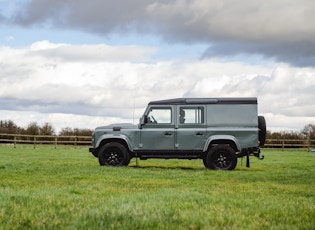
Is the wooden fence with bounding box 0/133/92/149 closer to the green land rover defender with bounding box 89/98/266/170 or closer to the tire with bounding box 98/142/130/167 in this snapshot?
the tire with bounding box 98/142/130/167

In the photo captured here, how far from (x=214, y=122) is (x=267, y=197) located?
8267mm

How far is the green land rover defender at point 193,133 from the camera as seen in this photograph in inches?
679

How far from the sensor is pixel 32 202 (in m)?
7.62

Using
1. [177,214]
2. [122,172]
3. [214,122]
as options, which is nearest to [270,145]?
[214,122]

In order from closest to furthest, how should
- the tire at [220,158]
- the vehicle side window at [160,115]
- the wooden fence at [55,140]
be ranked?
the tire at [220,158] → the vehicle side window at [160,115] → the wooden fence at [55,140]

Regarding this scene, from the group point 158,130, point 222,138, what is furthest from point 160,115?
point 222,138

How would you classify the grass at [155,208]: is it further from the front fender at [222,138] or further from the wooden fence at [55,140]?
the wooden fence at [55,140]

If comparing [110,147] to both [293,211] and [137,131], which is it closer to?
[137,131]

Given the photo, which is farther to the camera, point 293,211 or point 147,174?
point 147,174

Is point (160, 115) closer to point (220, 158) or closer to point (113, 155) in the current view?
point (113, 155)

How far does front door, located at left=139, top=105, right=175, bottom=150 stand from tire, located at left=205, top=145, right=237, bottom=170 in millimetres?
1383

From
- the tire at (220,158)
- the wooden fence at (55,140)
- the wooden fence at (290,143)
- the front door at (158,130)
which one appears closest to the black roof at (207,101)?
the front door at (158,130)

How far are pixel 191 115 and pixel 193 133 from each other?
642 mm

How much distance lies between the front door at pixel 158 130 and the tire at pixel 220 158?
1383 millimetres
